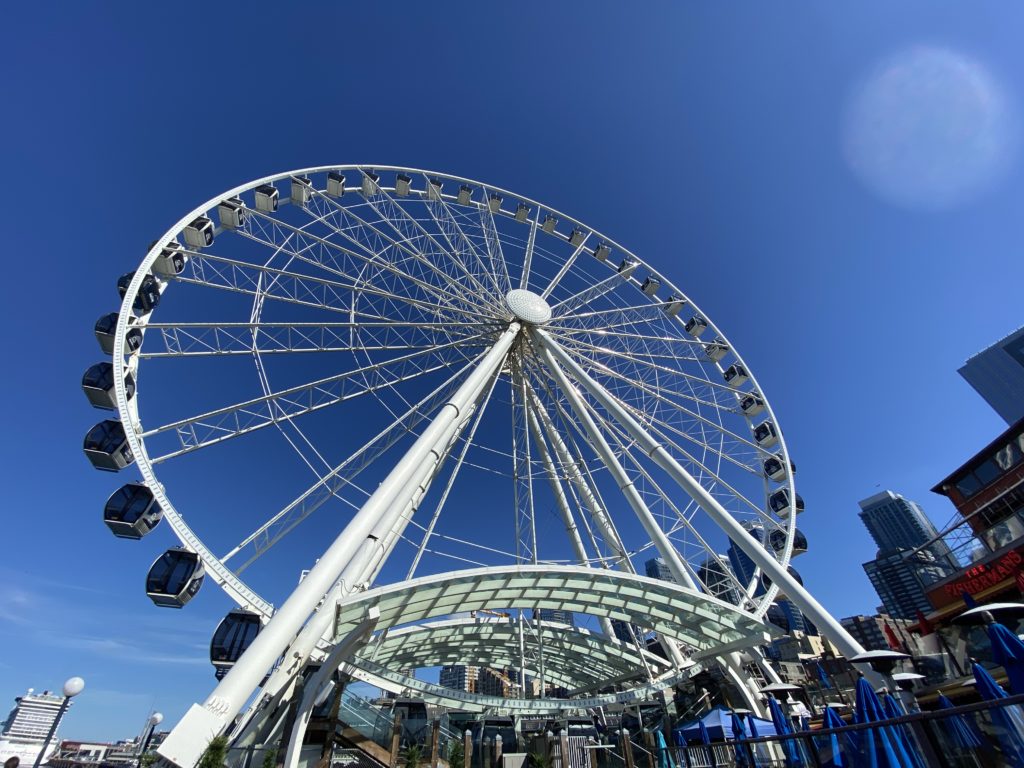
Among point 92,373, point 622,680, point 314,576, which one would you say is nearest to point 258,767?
point 314,576

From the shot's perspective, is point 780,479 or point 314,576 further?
point 780,479

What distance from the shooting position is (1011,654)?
758 centimetres

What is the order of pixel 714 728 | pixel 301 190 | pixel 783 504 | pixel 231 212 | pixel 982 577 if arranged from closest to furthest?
pixel 714 728 → pixel 231 212 → pixel 301 190 → pixel 982 577 → pixel 783 504

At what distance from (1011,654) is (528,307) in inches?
749

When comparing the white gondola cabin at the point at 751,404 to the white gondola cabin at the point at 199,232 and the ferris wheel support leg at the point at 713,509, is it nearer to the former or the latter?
the ferris wheel support leg at the point at 713,509

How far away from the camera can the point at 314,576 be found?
424 inches

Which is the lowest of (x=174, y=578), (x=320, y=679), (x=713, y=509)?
(x=320, y=679)

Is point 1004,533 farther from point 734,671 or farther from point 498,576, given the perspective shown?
point 498,576

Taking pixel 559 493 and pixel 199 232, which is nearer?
pixel 199 232

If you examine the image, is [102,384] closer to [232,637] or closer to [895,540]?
[232,637]

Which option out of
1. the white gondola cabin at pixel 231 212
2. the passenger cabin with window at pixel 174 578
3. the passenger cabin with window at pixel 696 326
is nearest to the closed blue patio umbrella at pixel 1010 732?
the passenger cabin with window at pixel 174 578

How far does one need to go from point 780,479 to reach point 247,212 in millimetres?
26384

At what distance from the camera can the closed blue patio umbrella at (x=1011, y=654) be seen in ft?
24.5

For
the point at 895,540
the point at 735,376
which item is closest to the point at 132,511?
the point at 735,376
